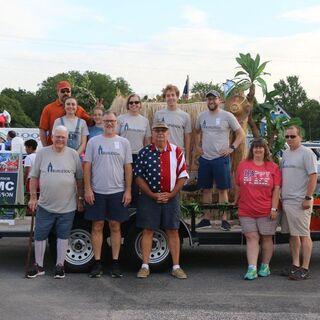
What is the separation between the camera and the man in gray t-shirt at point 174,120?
7.60m

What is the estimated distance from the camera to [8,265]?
7.63m

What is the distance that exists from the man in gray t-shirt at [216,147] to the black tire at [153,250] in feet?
2.30

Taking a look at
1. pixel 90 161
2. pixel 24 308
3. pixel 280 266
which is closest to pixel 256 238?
pixel 280 266

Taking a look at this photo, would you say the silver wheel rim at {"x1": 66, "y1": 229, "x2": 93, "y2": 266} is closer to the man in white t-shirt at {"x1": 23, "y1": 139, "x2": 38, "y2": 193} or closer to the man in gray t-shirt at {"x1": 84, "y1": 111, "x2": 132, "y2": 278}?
the man in gray t-shirt at {"x1": 84, "y1": 111, "x2": 132, "y2": 278}

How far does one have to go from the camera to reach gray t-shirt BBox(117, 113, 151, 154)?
290 inches

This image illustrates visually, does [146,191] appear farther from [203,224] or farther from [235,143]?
[235,143]

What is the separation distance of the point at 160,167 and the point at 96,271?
149 centimetres

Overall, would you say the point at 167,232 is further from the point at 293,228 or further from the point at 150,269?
the point at 293,228

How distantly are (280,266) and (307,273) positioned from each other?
2.58 feet

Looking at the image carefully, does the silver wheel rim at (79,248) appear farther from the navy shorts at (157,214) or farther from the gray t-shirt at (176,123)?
the gray t-shirt at (176,123)

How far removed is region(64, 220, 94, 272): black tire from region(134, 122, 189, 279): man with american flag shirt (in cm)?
69

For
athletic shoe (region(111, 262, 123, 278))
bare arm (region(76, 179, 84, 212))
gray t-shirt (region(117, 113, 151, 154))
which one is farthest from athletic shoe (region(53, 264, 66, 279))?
gray t-shirt (region(117, 113, 151, 154))

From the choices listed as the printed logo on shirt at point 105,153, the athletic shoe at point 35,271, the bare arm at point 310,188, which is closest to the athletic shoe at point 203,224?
the bare arm at point 310,188

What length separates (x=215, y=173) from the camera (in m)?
7.58
